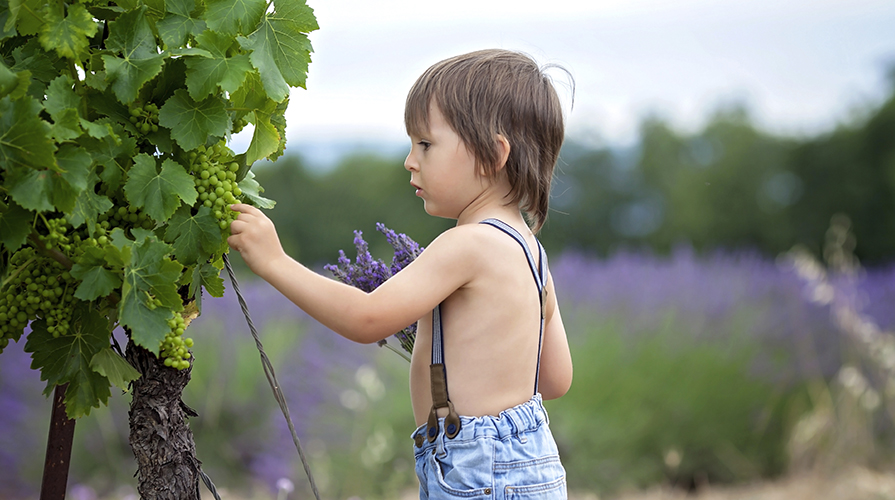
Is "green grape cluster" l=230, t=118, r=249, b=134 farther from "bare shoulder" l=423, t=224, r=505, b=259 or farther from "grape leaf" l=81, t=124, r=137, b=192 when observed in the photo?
"bare shoulder" l=423, t=224, r=505, b=259

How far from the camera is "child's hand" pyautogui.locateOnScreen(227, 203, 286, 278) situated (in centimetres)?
114

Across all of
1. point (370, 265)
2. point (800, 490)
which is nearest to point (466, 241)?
point (370, 265)

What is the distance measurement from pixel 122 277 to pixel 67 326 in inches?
5.4

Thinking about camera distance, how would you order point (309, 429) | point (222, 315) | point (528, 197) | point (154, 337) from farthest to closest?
1. point (222, 315)
2. point (309, 429)
3. point (528, 197)
4. point (154, 337)

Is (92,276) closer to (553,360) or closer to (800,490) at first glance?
(553,360)

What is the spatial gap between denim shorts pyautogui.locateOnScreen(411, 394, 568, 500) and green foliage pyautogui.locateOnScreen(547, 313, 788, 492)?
2.11 meters

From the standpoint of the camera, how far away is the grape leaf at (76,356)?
3.40ft

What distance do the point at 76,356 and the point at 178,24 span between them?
1.63 ft

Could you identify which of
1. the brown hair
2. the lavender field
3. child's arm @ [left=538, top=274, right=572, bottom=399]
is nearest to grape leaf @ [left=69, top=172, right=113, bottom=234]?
the brown hair

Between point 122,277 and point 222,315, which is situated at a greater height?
point 222,315

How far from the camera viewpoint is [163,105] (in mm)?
1036

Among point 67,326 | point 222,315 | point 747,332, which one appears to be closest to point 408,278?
point 67,326

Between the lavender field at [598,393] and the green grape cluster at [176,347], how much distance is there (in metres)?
1.76

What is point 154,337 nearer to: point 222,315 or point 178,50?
point 178,50
